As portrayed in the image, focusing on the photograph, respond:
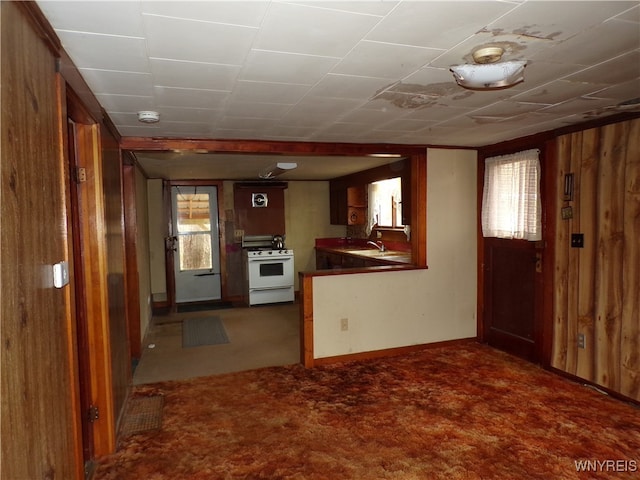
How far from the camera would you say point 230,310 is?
638cm

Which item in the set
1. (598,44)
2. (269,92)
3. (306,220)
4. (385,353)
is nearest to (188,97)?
(269,92)

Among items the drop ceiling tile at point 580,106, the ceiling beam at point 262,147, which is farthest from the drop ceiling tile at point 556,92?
the ceiling beam at point 262,147

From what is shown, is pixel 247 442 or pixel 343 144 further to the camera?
pixel 343 144

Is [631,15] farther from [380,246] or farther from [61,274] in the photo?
[380,246]

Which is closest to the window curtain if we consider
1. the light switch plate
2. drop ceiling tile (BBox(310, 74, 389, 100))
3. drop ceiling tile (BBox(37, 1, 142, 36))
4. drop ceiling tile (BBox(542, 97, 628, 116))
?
drop ceiling tile (BBox(542, 97, 628, 116))

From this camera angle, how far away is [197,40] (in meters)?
1.73

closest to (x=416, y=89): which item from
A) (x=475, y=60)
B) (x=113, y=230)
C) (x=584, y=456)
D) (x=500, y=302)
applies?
(x=475, y=60)

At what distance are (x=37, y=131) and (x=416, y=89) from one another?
1.90 m

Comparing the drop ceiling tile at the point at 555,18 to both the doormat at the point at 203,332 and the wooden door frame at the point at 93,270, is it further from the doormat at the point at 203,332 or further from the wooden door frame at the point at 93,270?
the doormat at the point at 203,332

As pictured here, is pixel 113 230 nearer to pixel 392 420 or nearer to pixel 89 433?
pixel 89 433

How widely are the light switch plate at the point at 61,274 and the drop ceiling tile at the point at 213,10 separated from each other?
3.28 ft

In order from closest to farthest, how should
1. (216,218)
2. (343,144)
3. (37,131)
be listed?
(37,131) < (343,144) < (216,218)

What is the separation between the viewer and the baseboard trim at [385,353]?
3998 mm

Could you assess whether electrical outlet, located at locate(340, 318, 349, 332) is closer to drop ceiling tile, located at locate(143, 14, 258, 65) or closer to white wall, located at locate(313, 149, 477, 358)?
white wall, located at locate(313, 149, 477, 358)
